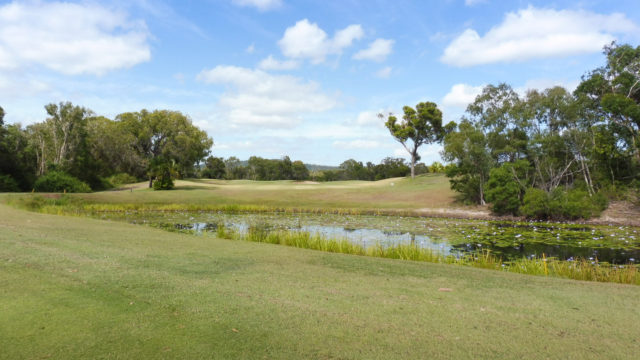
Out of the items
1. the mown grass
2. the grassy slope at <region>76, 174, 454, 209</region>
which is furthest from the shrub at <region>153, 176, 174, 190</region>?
the mown grass

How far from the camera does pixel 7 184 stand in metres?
41.8

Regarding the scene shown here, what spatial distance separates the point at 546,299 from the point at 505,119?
33.7m

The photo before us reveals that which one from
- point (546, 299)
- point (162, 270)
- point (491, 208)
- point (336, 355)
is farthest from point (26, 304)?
point (491, 208)

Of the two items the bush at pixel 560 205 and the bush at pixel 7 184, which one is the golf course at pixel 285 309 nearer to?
the bush at pixel 560 205

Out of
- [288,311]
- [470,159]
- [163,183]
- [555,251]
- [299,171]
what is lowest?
[555,251]

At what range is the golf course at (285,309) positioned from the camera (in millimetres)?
4180

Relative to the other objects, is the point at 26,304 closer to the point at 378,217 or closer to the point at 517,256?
the point at 517,256

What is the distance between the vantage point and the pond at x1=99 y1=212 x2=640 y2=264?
49.6 feet

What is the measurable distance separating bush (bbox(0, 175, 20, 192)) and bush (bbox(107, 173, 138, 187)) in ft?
47.2

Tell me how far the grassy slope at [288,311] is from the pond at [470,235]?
717 centimetres

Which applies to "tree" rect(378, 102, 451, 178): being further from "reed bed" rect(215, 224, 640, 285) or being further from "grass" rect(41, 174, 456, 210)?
"reed bed" rect(215, 224, 640, 285)

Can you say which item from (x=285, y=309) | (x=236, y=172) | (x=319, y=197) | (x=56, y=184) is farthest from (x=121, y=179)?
(x=285, y=309)

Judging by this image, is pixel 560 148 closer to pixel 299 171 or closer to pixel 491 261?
pixel 491 261

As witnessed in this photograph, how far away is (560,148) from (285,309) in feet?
112
